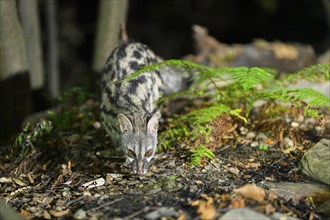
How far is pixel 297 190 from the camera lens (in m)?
4.89

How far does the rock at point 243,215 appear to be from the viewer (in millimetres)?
4098

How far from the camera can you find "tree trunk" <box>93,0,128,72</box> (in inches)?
310

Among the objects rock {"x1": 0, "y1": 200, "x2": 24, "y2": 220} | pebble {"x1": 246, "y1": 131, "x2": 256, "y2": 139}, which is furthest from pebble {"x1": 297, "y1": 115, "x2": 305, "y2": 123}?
rock {"x1": 0, "y1": 200, "x2": 24, "y2": 220}

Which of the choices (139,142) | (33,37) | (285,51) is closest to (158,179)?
(139,142)

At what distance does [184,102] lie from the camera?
23.8ft

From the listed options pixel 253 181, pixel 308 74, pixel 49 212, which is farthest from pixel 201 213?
pixel 308 74

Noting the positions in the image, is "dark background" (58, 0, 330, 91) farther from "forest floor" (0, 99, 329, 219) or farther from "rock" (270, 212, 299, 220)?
"rock" (270, 212, 299, 220)

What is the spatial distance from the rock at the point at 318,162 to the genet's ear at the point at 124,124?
1919 millimetres

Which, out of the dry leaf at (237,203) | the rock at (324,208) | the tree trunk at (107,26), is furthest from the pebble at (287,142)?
the tree trunk at (107,26)

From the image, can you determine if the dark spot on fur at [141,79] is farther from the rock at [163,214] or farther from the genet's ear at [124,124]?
the rock at [163,214]

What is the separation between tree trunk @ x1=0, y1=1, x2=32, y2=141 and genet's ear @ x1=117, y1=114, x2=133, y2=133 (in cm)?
257

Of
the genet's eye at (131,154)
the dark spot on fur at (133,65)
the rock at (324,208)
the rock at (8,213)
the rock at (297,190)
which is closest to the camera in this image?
the rock at (8,213)

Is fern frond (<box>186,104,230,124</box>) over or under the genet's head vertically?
over

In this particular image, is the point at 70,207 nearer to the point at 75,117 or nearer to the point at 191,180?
the point at 191,180
